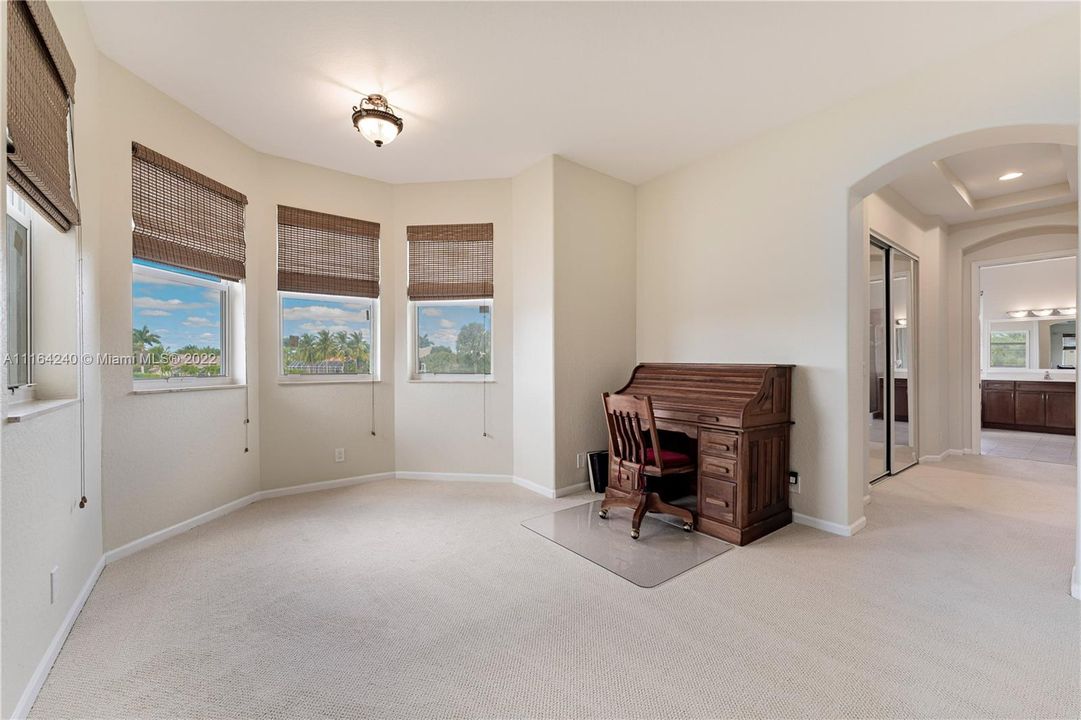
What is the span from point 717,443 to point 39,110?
11.9 ft

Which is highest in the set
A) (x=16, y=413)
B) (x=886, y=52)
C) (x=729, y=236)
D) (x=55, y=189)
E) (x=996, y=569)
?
(x=886, y=52)

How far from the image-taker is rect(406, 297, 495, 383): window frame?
4.44 meters

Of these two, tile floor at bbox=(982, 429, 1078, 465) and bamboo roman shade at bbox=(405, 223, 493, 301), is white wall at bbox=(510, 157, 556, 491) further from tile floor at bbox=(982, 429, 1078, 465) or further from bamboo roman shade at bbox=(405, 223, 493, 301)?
tile floor at bbox=(982, 429, 1078, 465)

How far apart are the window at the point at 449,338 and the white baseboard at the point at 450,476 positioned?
948mm

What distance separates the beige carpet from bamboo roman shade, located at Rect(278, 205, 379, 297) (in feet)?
6.73

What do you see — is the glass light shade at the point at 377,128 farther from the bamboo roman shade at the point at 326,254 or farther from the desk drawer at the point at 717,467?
the desk drawer at the point at 717,467

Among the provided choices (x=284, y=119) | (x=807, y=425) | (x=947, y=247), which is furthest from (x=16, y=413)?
(x=947, y=247)

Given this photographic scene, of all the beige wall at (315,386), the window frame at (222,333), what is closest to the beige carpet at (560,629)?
the beige wall at (315,386)

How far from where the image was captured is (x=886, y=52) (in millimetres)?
2527

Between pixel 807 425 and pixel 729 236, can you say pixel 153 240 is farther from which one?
pixel 807 425

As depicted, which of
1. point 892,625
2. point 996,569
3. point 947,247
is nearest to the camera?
point 892,625

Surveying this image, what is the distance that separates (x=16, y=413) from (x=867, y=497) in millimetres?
5094

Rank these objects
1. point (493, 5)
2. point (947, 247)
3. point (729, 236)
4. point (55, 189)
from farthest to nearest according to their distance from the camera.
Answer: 1. point (947, 247)
2. point (729, 236)
3. point (493, 5)
4. point (55, 189)

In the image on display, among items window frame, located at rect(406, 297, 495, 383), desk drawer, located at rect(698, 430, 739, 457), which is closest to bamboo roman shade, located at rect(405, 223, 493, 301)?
window frame, located at rect(406, 297, 495, 383)
